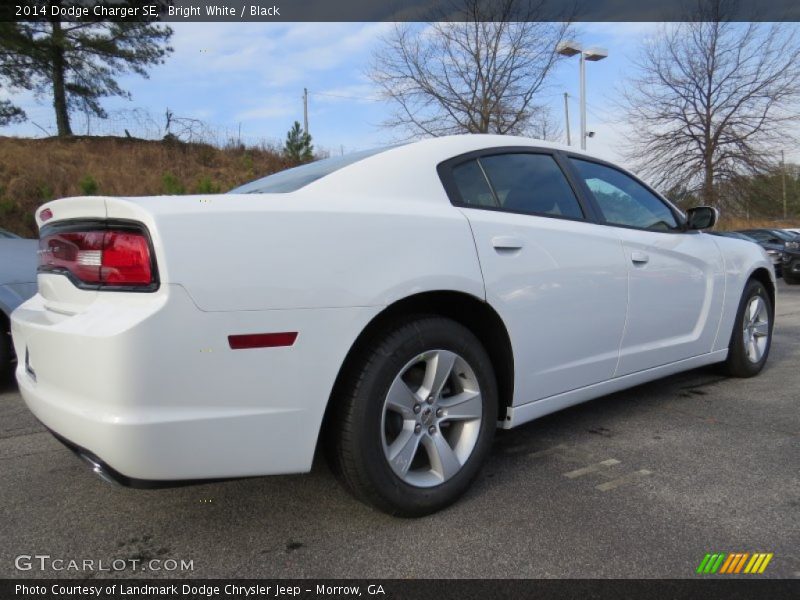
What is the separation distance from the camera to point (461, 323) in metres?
2.56

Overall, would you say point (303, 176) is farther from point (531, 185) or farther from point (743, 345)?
point (743, 345)

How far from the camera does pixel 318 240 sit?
2004 millimetres

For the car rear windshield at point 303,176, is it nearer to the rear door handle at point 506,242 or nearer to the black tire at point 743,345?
the rear door handle at point 506,242

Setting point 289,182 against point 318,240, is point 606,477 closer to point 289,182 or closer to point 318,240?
point 318,240

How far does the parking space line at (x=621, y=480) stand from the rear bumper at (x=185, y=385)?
1.31m

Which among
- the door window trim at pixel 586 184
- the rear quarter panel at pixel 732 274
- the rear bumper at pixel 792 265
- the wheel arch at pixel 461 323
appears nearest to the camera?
the wheel arch at pixel 461 323

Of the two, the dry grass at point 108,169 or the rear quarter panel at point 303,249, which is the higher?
the dry grass at point 108,169

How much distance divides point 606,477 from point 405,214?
1493 mm

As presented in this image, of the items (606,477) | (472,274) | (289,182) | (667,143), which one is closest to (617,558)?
(606,477)

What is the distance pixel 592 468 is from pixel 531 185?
138 cm

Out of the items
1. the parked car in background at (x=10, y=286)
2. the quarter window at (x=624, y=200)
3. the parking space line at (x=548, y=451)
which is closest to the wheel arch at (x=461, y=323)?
the parking space line at (x=548, y=451)

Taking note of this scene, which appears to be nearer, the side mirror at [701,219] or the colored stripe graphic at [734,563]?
the colored stripe graphic at [734,563]

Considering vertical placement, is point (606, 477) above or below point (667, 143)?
below

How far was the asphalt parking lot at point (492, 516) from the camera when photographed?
1991 mm
